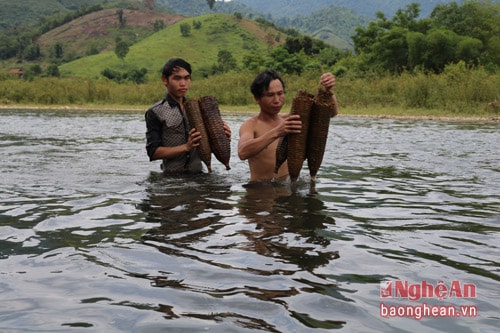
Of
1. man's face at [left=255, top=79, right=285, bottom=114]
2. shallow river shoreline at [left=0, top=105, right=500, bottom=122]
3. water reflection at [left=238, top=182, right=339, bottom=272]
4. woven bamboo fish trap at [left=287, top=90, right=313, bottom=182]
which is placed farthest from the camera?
shallow river shoreline at [left=0, top=105, right=500, bottom=122]

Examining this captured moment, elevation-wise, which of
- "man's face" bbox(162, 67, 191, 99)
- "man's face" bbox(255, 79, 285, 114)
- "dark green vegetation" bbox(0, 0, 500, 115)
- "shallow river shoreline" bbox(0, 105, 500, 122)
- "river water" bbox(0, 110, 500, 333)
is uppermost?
"dark green vegetation" bbox(0, 0, 500, 115)

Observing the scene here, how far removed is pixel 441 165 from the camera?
28.5 ft

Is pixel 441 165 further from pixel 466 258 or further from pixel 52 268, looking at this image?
pixel 52 268

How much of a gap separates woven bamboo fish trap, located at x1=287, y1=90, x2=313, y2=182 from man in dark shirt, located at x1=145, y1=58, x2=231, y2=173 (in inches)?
52.7

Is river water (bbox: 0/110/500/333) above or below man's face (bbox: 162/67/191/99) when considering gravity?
below

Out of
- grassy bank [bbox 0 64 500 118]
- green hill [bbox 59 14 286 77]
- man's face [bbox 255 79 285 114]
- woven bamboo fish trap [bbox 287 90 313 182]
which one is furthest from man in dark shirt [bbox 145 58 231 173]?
green hill [bbox 59 14 286 77]

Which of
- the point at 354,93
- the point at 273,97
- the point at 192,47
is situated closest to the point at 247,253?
the point at 273,97

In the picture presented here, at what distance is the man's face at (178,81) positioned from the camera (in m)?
6.72

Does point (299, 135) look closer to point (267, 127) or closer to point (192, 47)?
point (267, 127)

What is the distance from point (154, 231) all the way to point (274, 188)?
81.0 inches

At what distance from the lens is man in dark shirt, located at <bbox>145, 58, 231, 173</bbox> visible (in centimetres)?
671

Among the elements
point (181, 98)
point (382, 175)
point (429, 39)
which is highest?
point (429, 39)

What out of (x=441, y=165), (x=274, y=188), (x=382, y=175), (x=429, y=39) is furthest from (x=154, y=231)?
(x=429, y=39)

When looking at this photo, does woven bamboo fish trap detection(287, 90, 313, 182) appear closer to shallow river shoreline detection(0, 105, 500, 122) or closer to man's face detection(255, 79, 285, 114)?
man's face detection(255, 79, 285, 114)
